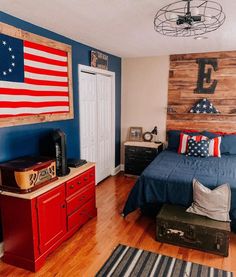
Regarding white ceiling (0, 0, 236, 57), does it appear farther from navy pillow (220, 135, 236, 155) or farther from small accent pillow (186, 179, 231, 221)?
small accent pillow (186, 179, 231, 221)

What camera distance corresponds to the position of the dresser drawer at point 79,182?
8.66ft

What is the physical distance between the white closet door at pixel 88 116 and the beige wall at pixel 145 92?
1098mm

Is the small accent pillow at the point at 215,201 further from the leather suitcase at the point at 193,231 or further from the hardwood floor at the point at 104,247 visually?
the hardwood floor at the point at 104,247

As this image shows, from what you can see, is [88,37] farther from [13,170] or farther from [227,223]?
[227,223]

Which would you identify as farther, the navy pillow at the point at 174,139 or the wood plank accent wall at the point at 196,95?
the navy pillow at the point at 174,139

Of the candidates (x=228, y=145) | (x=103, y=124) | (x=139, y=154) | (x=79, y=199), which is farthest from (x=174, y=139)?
(x=79, y=199)

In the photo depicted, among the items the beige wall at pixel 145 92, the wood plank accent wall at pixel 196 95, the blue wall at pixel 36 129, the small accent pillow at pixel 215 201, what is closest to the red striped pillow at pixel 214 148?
the wood plank accent wall at pixel 196 95

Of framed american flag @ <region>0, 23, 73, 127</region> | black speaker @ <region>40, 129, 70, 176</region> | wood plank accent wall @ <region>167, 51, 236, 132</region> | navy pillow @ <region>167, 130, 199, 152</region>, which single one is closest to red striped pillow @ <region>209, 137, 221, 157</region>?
navy pillow @ <region>167, 130, 199, 152</region>

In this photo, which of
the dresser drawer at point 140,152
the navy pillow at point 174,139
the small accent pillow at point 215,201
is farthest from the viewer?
the dresser drawer at point 140,152

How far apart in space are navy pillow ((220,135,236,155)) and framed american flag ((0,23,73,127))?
8.29 ft

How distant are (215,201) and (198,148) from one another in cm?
141

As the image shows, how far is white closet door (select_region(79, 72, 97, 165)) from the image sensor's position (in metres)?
3.71

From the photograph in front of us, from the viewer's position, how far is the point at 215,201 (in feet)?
8.26

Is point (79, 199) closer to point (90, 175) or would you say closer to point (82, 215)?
point (82, 215)
